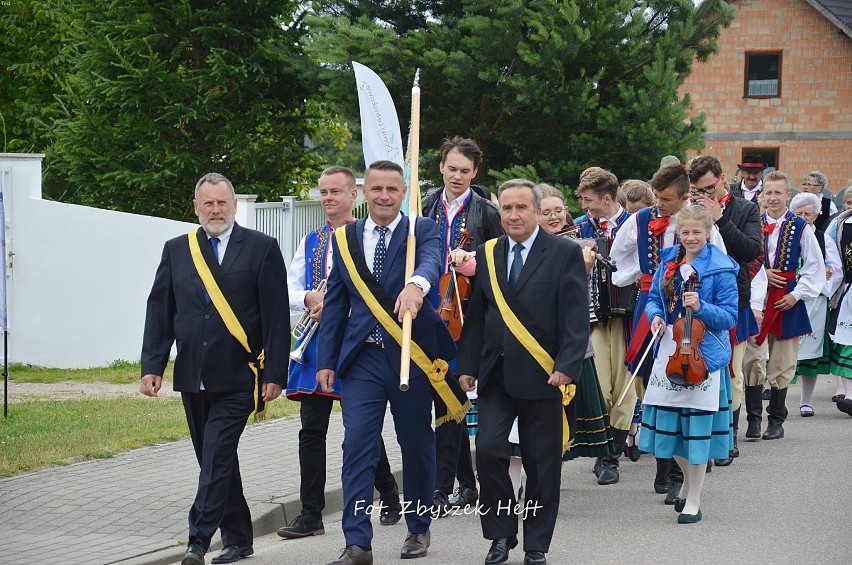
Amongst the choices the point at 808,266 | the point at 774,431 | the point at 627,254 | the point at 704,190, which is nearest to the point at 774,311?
the point at 808,266

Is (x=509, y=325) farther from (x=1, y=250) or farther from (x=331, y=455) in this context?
(x=1, y=250)

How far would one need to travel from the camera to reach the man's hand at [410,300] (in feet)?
21.4

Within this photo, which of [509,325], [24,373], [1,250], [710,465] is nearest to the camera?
[509,325]

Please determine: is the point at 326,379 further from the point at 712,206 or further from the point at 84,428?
the point at 84,428

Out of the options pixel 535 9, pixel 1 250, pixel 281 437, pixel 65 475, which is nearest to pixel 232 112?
pixel 535 9

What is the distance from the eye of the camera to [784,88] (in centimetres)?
3556

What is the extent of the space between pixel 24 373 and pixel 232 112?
5.75 m

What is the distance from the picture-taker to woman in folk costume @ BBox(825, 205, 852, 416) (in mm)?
12594

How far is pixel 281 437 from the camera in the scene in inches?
423

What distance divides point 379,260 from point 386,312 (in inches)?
12.0

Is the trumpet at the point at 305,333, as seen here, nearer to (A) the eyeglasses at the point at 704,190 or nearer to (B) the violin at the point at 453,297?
(B) the violin at the point at 453,297

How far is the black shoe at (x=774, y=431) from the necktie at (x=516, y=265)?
5097 mm

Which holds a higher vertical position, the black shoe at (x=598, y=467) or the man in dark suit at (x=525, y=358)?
the man in dark suit at (x=525, y=358)

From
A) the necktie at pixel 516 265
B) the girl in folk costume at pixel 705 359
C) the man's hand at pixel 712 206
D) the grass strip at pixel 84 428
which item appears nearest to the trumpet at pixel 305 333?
the necktie at pixel 516 265
